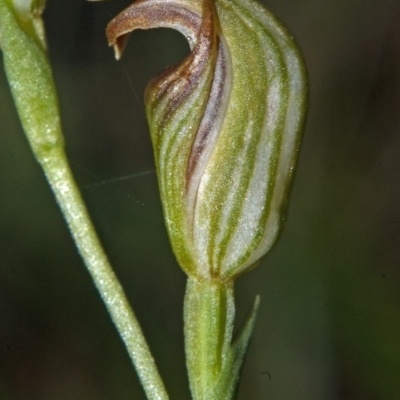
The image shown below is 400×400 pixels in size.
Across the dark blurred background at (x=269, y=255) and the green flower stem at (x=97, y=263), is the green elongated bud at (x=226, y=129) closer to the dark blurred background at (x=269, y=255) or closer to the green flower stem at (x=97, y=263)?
the green flower stem at (x=97, y=263)

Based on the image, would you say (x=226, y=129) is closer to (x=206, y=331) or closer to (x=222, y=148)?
(x=222, y=148)

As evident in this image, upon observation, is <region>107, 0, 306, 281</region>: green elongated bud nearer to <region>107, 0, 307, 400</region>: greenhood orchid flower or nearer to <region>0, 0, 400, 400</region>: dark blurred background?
<region>107, 0, 307, 400</region>: greenhood orchid flower

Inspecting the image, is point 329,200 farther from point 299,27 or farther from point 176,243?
point 176,243

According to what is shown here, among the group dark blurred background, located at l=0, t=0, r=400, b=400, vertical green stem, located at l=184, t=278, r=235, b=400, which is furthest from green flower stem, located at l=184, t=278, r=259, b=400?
dark blurred background, located at l=0, t=0, r=400, b=400

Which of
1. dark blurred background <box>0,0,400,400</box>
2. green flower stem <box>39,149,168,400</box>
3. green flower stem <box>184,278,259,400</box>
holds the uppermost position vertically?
green flower stem <box>39,149,168,400</box>

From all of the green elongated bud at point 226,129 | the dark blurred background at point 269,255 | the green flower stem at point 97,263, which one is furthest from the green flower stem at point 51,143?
the dark blurred background at point 269,255

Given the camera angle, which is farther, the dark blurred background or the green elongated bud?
the dark blurred background

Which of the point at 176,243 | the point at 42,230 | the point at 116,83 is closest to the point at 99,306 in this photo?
the point at 42,230
